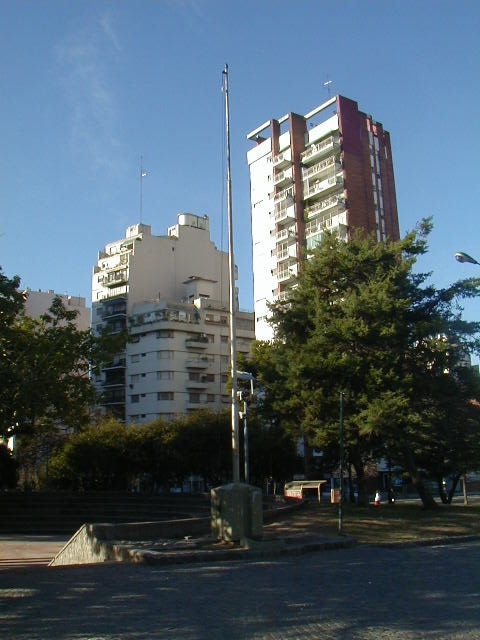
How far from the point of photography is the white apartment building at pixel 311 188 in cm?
6931

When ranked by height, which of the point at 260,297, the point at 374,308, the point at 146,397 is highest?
the point at 260,297

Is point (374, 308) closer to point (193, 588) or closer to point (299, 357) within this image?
point (299, 357)

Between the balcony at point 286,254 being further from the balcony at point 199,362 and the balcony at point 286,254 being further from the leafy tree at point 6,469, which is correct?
the leafy tree at point 6,469

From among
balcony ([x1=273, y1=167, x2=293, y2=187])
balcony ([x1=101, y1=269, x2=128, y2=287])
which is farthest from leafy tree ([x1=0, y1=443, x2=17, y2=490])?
balcony ([x1=273, y1=167, x2=293, y2=187])

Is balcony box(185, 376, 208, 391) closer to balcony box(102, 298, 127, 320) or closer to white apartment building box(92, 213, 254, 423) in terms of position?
white apartment building box(92, 213, 254, 423)

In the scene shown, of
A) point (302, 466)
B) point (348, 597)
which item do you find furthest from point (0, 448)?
point (348, 597)

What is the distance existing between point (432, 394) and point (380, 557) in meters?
11.9

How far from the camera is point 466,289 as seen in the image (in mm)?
25250

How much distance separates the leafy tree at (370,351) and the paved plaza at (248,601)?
1041 cm

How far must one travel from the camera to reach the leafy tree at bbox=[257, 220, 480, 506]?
2297 cm

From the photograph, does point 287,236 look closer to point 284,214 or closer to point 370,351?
point 284,214

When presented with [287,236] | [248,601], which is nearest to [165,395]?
[287,236]

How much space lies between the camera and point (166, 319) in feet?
264

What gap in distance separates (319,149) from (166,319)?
1058 inches
